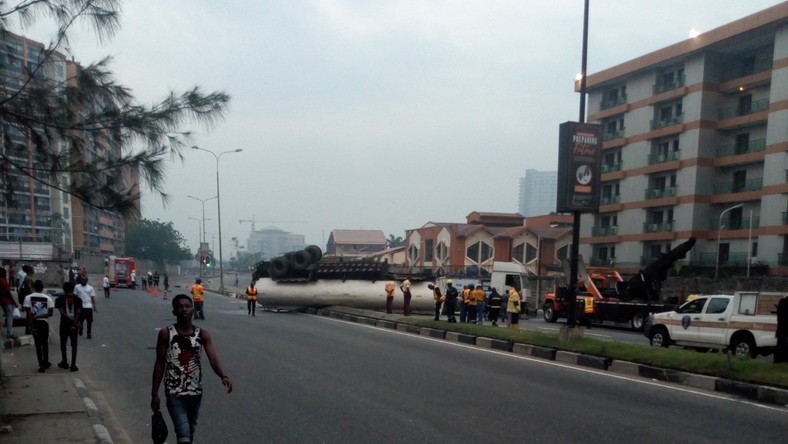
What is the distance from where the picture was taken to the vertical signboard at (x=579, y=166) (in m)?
14.6

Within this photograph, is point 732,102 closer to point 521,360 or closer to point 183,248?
point 521,360

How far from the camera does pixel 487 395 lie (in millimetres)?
9578

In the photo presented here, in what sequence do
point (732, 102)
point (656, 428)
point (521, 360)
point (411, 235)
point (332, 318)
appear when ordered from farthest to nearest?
point (411, 235), point (732, 102), point (332, 318), point (521, 360), point (656, 428)

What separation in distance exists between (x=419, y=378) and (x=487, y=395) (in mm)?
1705

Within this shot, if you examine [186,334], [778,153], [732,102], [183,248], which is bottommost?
[183,248]

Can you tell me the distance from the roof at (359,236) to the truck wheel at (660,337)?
304 ft

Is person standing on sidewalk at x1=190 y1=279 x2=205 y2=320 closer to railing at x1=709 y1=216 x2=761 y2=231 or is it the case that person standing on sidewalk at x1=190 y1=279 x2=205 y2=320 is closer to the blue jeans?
the blue jeans

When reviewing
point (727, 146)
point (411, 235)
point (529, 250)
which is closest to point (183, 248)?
point (411, 235)

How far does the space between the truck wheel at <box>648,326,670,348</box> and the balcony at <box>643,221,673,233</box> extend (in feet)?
94.0

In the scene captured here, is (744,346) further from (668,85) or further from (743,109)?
(668,85)

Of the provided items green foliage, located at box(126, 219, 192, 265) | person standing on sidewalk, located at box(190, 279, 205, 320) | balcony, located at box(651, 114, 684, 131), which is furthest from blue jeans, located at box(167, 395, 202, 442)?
green foliage, located at box(126, 219, 192, 265)

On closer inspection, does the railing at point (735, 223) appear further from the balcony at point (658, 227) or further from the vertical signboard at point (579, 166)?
the vertical signboard at point (579, 166)

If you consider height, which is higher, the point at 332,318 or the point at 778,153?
the point at 778,153

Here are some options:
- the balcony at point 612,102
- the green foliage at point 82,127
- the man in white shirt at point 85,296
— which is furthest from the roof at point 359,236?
the green foliage at point 82,127
